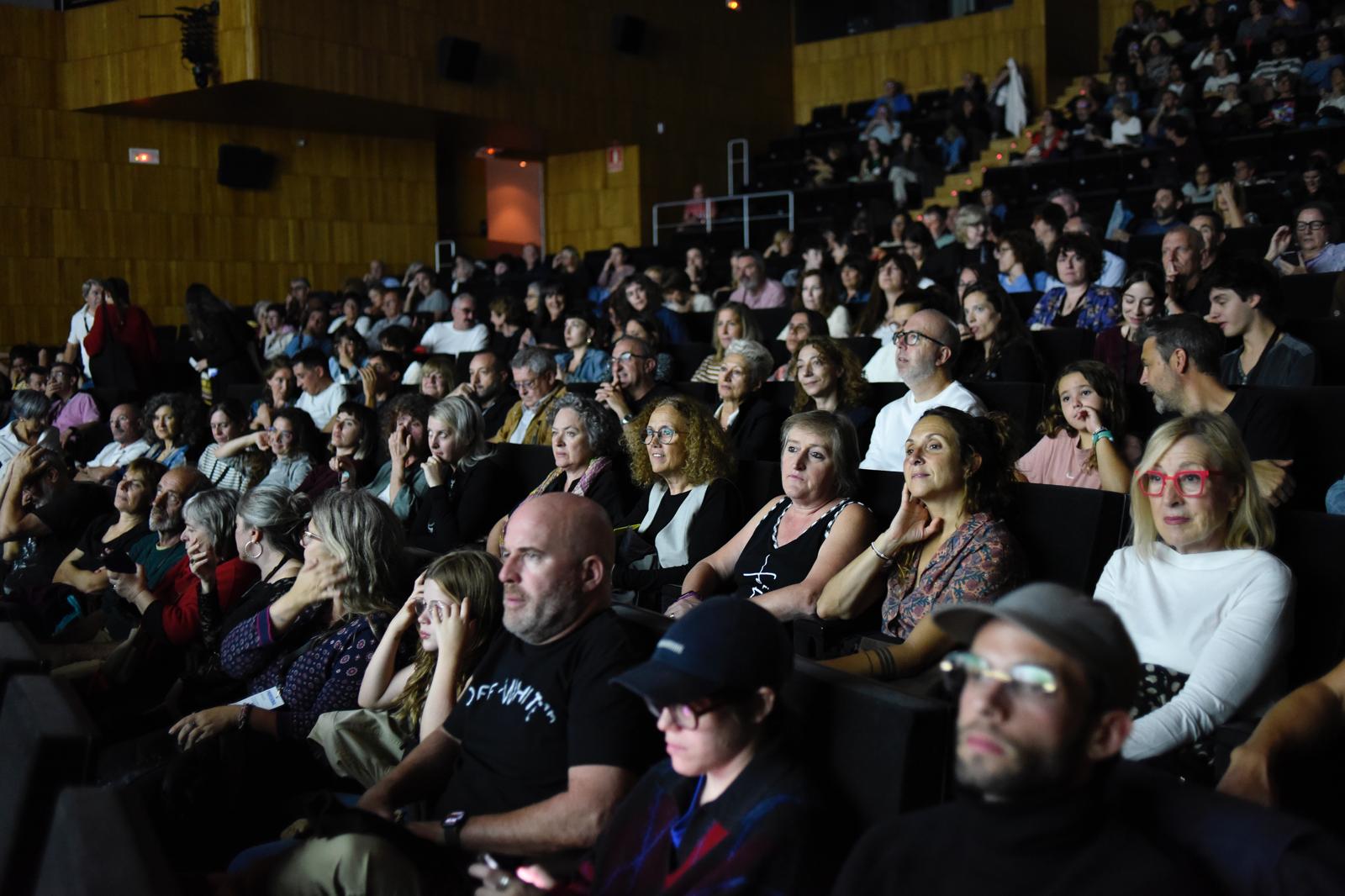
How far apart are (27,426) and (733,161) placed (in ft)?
28.7

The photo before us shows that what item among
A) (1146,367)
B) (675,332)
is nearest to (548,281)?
(675,332)

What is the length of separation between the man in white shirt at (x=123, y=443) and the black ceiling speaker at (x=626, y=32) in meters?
7.32

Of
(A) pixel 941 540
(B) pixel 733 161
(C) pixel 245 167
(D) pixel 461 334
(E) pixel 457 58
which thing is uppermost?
(E) pixel 457 58

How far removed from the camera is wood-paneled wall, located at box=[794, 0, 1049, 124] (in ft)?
38.9

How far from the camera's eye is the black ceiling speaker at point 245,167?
10594mm

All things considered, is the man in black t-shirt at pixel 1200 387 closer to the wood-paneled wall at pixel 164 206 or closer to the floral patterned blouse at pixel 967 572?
the floral patterned blouse at pixel 967 572

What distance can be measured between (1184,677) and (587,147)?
11.2 metres

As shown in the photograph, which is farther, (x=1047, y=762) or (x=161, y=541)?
(x=161, y=541)

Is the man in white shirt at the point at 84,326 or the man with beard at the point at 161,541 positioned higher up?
the man in white shirt at the point at 84,326

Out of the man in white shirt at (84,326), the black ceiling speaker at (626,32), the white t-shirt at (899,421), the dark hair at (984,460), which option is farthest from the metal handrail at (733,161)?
the dark hair at (984,460)

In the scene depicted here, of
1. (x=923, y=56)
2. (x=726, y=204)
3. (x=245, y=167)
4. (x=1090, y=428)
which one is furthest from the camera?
(x=923, y=56)

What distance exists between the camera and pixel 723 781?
146cm

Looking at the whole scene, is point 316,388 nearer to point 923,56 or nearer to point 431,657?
point 431,657

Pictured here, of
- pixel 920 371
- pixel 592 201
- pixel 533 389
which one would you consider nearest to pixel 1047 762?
pixel 920 371
